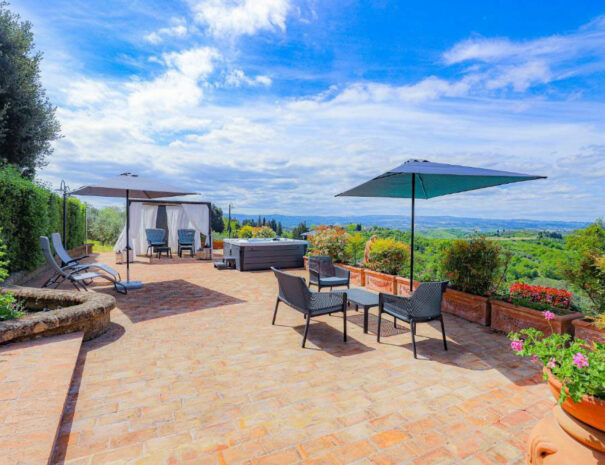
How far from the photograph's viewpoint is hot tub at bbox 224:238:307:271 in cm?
915

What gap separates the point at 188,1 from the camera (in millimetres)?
5633

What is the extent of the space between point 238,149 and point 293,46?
4.94m

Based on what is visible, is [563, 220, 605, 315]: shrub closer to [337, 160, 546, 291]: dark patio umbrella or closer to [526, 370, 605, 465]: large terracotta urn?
[337, 160, 546, 291]: dark patio umbrella

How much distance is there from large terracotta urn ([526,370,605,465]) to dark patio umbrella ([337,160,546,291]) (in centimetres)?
259

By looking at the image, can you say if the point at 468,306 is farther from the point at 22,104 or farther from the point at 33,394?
the point at 22,104

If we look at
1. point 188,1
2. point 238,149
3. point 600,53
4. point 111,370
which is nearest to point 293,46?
point 188,1

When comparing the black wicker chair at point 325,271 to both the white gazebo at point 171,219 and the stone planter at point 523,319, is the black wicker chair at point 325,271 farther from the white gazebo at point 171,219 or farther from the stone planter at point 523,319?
the white gazebo at point 171,219

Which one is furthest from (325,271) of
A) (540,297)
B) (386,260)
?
(540,297)

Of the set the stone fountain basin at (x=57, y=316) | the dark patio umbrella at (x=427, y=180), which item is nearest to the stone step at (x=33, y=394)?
the stone fountain basin at (x=57, y=316)

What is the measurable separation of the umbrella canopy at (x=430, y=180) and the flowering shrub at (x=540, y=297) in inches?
59.8

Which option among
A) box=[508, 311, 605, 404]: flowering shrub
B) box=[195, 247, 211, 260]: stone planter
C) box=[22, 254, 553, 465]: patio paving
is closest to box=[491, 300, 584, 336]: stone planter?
box=[22, 254, 553, 465]: patio paving

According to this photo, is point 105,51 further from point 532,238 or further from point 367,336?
point 532,238

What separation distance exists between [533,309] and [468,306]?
85cm

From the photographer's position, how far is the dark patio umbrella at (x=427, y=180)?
3.74 metres
